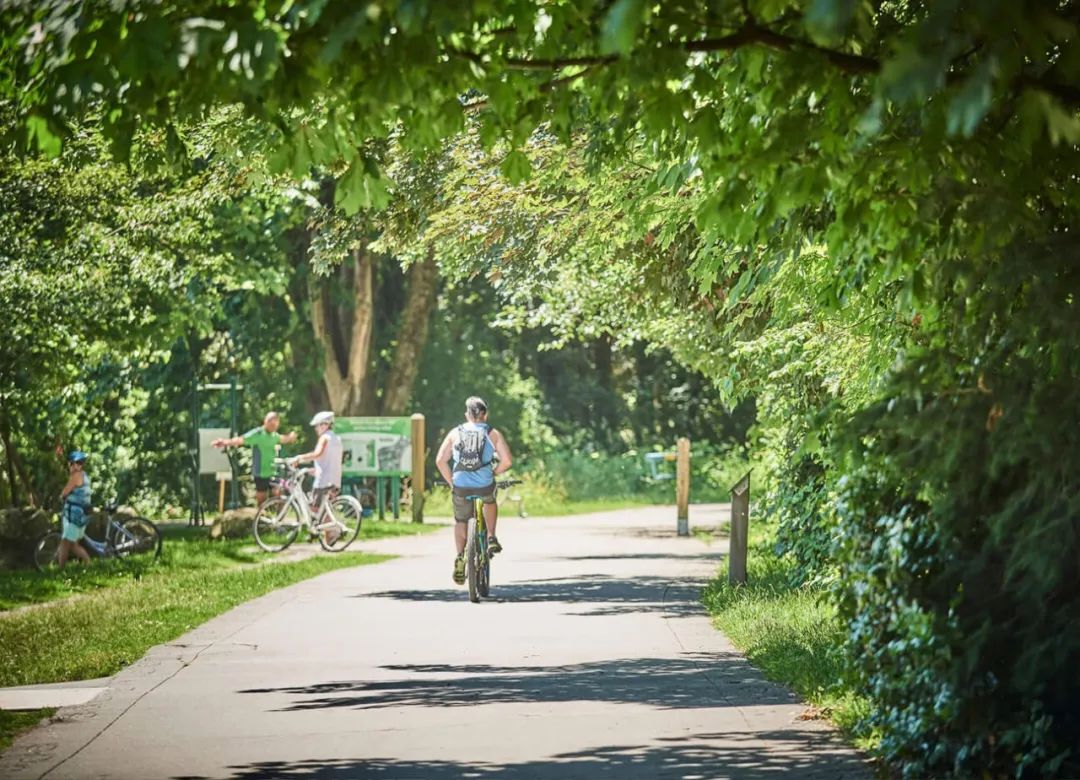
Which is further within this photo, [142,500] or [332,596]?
[142,500]

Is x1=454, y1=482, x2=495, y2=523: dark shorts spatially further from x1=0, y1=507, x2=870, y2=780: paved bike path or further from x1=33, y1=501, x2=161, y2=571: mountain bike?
x1=33, y1=501, x2=161, y2=571: mountain bike

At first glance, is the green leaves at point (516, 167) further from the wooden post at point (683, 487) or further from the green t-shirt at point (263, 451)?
the green t-shirt at point (263, 451)

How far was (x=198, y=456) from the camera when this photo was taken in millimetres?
35500


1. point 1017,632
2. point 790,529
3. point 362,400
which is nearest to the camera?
point 1017,632

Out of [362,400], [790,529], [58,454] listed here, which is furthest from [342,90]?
[362,400]

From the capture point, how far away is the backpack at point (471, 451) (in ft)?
62.6

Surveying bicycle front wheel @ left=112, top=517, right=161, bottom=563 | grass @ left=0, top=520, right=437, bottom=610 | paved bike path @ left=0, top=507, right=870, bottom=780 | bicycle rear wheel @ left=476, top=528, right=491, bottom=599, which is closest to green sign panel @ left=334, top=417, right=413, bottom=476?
grass @ left=0, top=520, right=437, bottom=610

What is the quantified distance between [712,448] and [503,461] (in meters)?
35.1

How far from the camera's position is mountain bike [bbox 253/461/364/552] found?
27422 mm

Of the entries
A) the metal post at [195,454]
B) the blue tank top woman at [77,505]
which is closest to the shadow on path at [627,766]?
the blue tank top woman at [77,505]

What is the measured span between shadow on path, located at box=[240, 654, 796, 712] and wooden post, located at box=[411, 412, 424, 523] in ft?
73.1

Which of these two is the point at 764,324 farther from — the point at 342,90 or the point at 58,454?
the point at 58,454

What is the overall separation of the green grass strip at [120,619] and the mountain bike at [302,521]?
108 inches

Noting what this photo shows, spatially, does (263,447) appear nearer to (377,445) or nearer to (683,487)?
(377,445)
